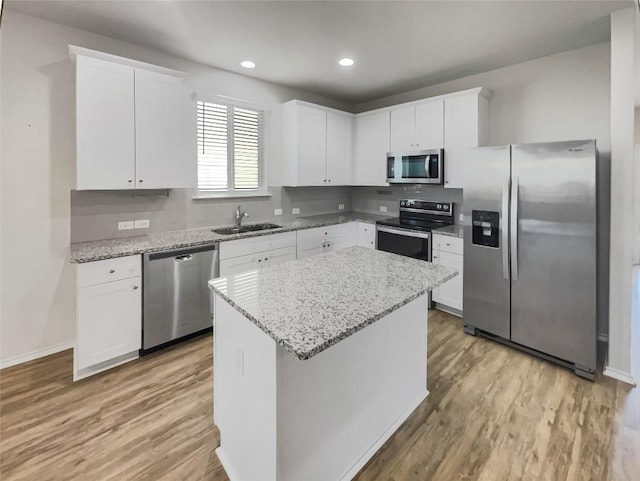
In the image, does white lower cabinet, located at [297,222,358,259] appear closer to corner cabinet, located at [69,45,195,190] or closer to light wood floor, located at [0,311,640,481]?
corner cabinet, located at [69,45,195,190]

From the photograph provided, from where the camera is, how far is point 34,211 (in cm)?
270

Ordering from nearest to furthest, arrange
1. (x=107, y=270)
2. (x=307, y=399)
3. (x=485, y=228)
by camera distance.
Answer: (x=307, y=399)
(x=107, y=270)
(x=485, y=228)

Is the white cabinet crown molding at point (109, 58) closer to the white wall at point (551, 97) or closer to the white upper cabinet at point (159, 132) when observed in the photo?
the white upper cabinet at point (159, 132)

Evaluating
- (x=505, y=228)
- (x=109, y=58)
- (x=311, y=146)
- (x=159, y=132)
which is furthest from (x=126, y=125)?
(x=505, y=228)

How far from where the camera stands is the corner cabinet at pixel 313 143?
167 inches

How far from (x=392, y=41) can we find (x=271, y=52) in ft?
3.76

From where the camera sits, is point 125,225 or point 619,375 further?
point 125,225

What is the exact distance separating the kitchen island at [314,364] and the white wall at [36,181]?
6.55ft

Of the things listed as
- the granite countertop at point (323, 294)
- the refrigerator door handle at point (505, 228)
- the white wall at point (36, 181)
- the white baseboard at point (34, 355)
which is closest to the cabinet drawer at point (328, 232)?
the granite countertop at point (323, 294)

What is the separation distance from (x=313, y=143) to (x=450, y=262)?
2297 mm

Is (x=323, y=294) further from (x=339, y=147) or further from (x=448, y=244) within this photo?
(x=339, y=147)

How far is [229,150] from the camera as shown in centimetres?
391

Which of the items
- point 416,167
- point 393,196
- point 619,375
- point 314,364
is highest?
point 416,167

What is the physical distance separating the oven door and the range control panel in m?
0.67
